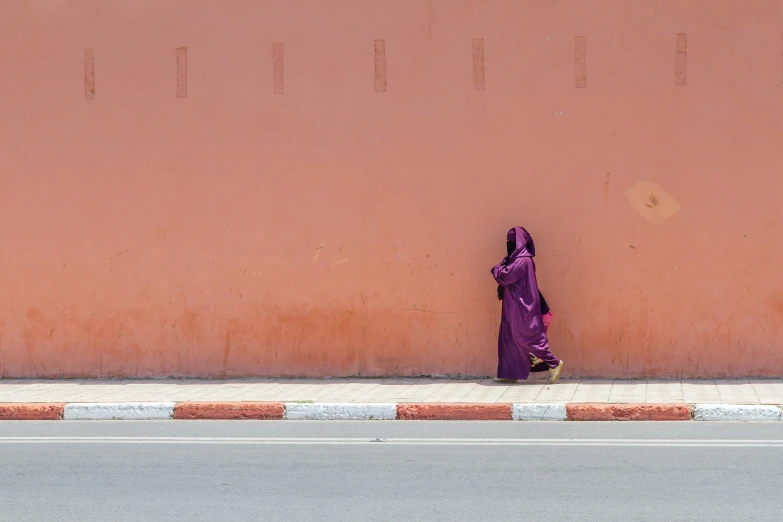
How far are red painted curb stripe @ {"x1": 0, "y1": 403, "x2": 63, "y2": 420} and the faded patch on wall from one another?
5.40 metres

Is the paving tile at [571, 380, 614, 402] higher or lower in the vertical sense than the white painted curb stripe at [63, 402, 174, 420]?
higher

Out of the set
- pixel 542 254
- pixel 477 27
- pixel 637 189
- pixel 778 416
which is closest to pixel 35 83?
pixel 477 27

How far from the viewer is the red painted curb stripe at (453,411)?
8.62 m

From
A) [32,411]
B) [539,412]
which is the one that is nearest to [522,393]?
[539,412]

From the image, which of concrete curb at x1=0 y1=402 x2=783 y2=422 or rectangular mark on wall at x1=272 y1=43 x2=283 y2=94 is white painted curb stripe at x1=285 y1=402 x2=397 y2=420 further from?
rectangular mark on wall at x1=272 y1=43 x2=283 y2=94

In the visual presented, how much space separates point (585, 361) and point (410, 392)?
5.91ft

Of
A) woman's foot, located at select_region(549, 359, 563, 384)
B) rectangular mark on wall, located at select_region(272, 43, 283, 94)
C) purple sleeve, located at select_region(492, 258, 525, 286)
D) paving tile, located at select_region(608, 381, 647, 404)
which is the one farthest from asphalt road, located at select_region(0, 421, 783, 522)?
rectangular mark on wall, located at select_region(272, 43, 283, 94)

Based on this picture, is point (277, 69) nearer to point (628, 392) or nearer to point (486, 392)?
point (486, 392)

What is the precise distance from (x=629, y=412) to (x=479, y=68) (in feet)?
12.1

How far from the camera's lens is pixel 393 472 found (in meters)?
6.38

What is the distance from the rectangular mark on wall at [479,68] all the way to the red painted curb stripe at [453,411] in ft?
10.6

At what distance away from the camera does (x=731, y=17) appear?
1002 cm

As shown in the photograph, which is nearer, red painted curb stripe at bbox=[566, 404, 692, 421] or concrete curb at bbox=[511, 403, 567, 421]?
red painted curb stripe at bbox=[566, 404, 692, 421]

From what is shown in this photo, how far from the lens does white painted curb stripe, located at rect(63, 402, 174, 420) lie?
29.7ft
